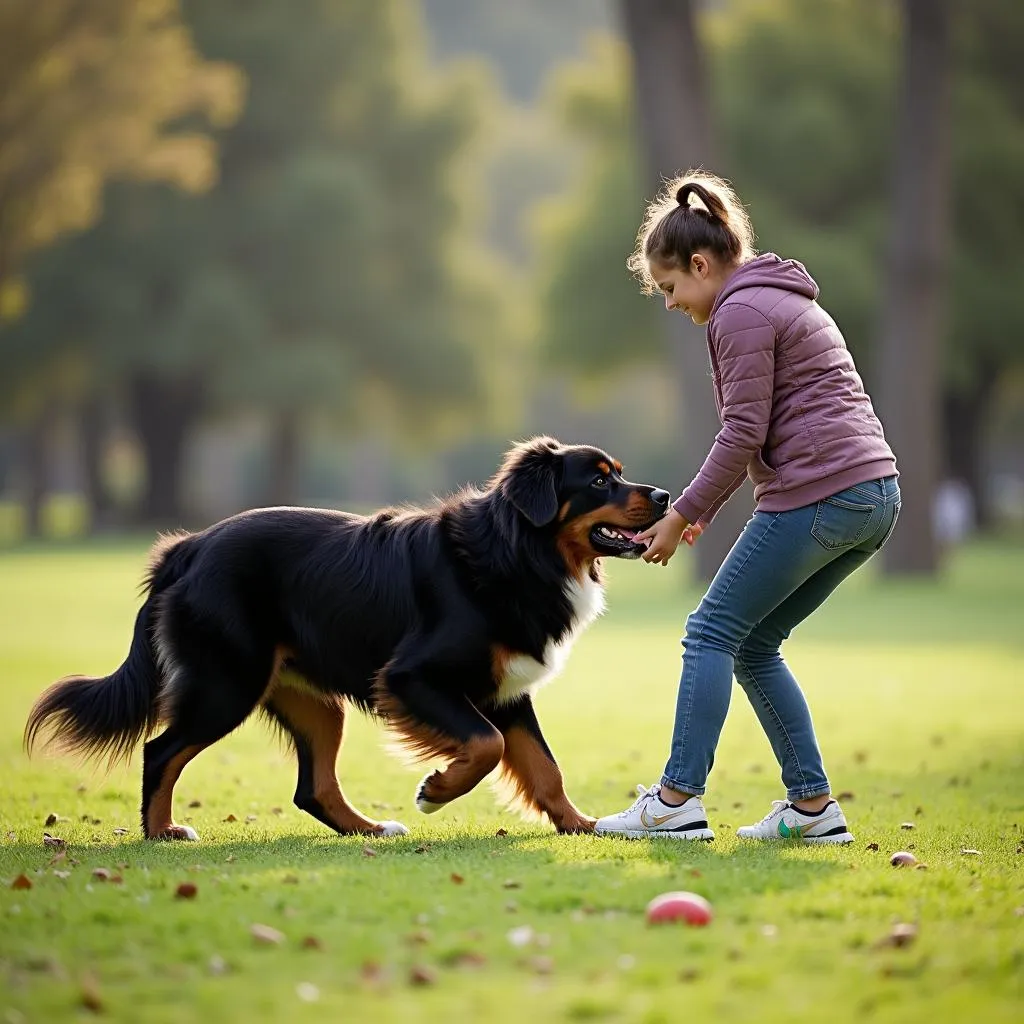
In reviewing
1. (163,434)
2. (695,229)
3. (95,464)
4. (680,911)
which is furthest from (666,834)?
(95,464)

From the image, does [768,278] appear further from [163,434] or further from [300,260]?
[163,434]

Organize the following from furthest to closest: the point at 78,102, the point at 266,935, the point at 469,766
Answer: the point at 78,102
the point at 469,766
the point at 266,935

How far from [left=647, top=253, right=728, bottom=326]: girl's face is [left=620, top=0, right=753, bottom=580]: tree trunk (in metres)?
17.1

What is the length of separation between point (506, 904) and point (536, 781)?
1.80 m

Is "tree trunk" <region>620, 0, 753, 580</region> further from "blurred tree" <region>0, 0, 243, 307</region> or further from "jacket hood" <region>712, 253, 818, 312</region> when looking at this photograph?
"jacket hood" <region>712, 253, 818, 312</region>

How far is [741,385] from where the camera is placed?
5.64 metres

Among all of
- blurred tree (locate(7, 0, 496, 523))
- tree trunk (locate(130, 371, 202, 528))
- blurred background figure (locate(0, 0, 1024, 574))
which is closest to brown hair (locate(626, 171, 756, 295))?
blurred background figure (locate(0, 0, 1024, 574))

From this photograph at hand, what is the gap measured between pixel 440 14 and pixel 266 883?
11630 centimetres

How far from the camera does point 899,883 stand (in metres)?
5.05

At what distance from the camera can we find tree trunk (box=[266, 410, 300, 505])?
48.7 m

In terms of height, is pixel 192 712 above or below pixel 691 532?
below

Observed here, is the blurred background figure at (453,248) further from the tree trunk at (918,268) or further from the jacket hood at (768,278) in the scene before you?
the jacket hood at (768,278)

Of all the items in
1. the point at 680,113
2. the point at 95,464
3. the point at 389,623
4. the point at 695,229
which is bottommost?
the point at 95,464

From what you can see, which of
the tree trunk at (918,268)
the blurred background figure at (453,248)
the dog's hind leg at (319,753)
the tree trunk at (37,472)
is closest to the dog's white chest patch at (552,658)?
the dog's hind leg at (319,753)
